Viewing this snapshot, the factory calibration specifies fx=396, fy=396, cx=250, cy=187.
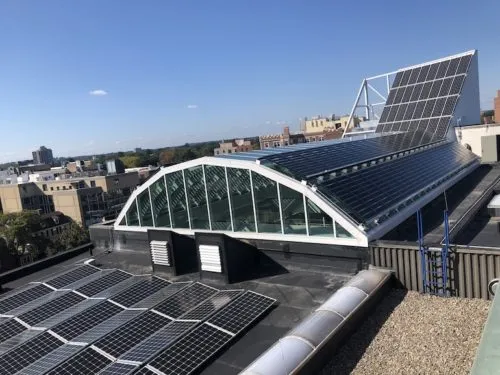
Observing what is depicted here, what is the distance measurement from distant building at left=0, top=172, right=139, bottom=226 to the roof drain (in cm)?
7562

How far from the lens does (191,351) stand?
886cm

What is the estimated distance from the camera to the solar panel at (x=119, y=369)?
27.3 ft

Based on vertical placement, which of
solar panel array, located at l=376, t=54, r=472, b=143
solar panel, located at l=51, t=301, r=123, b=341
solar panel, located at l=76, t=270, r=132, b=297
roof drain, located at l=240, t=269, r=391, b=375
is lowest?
solar panel, located at l=51, t=301, r=123, b=341

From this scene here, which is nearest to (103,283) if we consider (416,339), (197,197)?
(197,197)

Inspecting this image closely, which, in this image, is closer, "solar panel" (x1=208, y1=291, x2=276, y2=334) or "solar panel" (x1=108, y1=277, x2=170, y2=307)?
"solar panel" (x1=208, y1=291, x2=276, y2=334)

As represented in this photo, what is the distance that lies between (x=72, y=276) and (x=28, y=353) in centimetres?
559

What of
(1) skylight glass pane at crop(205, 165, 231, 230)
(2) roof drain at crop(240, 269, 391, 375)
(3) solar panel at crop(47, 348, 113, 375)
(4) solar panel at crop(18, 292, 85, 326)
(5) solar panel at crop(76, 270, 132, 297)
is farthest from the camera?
(1) skylight glass pane at crop(205, 165, 231, 230)

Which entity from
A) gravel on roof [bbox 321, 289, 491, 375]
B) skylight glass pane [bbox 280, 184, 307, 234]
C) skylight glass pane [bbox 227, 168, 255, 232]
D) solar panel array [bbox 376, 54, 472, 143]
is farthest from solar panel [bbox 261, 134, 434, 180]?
solar panel array [bbox 376, 54, 472, 143]

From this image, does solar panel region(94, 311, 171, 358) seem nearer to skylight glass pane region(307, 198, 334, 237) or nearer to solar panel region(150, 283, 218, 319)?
solar panel region(150, 283, 218, 319)

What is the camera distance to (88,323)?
11.0m

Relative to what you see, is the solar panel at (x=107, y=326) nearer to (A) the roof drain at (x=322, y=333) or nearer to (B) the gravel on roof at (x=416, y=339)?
(A) the roof drain at (x=322, y=333)

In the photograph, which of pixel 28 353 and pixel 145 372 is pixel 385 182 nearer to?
pixel 145 372

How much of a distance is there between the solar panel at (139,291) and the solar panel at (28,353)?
225cm

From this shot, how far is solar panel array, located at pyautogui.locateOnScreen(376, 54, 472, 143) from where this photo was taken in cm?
3331
